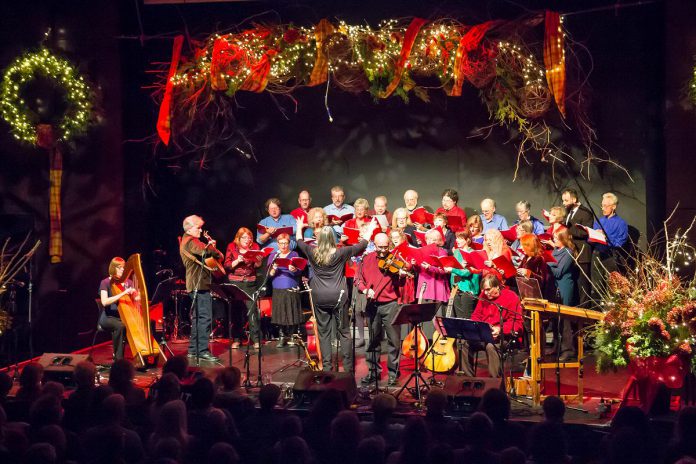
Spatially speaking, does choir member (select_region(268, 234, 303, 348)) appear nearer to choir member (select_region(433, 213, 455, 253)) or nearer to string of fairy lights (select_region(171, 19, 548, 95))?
choir member (select_region(433, 213, 455, 253))

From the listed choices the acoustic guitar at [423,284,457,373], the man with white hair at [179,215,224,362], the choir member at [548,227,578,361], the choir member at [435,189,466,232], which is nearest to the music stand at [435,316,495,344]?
the acoustic guitar at [423,284,457,373]

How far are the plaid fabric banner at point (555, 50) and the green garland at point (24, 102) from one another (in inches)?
240

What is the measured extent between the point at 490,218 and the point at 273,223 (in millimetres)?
3106

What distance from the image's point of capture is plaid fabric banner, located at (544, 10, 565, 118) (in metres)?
11.0

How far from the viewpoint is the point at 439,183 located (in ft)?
42.5

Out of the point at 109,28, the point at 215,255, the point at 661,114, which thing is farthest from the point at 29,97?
the point at 661,114

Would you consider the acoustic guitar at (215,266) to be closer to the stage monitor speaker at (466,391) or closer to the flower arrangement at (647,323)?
the stage monitor speaker at (466,391)

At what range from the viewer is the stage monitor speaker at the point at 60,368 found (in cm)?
897

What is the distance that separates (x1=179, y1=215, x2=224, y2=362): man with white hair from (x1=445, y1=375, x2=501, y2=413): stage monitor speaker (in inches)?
140

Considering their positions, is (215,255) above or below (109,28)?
below

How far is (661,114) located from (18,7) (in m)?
8.65

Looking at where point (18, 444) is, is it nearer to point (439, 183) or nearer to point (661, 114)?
point (439, 183)

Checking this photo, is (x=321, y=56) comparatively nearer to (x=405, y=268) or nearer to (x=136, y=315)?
(x=405, y=268)

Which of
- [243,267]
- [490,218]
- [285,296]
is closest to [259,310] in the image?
[285,296]
